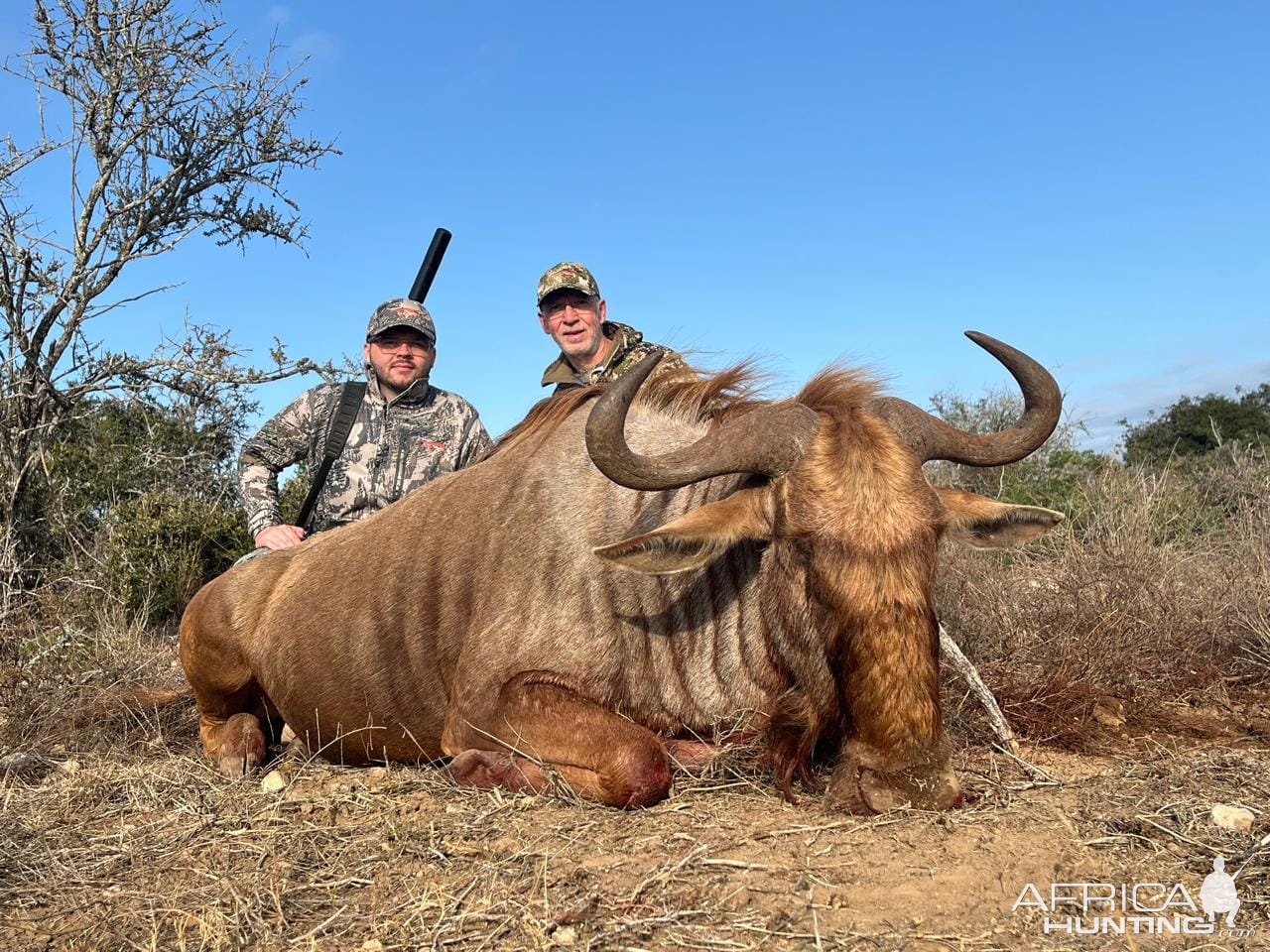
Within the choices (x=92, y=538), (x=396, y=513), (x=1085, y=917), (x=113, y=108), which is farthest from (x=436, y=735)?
(x=113, y=108)

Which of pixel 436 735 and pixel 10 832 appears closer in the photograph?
pixel 10 832

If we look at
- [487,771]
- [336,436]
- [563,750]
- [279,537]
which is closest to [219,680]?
[279,537]

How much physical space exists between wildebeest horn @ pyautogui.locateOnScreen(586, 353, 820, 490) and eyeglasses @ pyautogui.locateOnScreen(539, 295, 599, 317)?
3.92 meters

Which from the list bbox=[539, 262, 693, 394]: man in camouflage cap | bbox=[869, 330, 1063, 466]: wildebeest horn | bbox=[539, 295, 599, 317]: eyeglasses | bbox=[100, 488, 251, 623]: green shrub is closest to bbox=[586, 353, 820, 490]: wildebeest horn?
bbox=[869, 330, 1063, 466]: wildebeest horn

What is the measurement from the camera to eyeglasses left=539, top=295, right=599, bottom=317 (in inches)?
288

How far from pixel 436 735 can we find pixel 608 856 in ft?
6.04

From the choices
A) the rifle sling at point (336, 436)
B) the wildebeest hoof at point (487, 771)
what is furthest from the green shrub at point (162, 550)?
the wildebeest hoof at point (487, 771)

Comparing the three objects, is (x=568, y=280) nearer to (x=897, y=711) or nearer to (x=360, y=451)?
(x=360, y=451)

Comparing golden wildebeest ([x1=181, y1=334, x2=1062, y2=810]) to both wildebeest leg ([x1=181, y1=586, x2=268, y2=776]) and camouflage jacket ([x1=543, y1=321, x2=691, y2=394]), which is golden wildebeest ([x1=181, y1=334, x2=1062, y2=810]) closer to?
wildebeest leg ([x1=181, y1=586, x2=268, y2=776])

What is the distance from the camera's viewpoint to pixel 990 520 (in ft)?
12.8

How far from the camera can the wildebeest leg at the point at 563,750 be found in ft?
11.6

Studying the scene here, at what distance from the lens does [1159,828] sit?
2.94 m

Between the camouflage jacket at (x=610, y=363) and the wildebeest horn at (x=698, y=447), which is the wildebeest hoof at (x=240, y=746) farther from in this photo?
the camouflage jacket at (x=610, y=363)

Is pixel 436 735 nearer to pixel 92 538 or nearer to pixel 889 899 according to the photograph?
pixel 889 899
